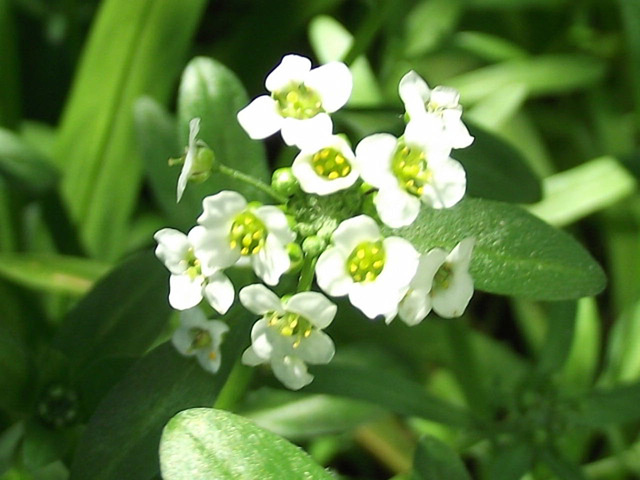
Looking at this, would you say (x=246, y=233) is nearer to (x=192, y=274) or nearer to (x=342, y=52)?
(x=192, y=274)

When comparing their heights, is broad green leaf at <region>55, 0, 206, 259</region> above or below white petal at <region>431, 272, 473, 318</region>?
below

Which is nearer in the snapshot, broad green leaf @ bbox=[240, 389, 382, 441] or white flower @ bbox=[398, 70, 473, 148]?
white flower @ bbox=[398, 70, 473, 148]

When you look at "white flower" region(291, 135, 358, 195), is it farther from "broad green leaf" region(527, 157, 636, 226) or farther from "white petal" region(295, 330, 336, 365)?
"broad green leaf" region(527, 157, 636, 226)

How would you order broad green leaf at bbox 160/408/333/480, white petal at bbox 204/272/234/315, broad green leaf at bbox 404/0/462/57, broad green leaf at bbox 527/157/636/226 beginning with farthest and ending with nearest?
broad green leaf at bbox 404/0/462/57
broad green leaf at bbox 527/157/636/226
white petal at bbox 204/272/234/315
broad green leaf at bbox 160/408/333/480

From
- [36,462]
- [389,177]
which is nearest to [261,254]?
[389,177]

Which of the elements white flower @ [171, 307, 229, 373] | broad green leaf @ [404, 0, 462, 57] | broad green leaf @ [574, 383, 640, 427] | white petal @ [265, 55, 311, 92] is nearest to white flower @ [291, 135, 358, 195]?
white petal @ [265, 55, 311, 92]

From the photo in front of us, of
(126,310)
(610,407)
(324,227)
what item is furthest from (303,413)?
(324,227)
